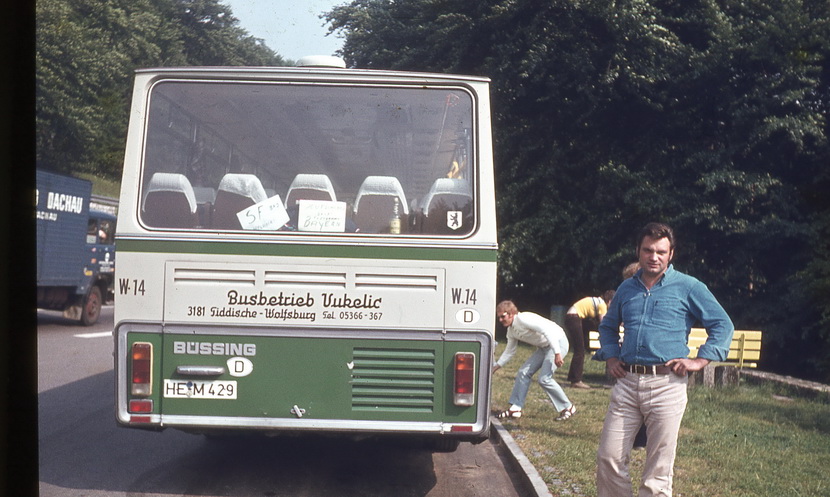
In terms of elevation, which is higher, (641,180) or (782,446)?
(641,180)

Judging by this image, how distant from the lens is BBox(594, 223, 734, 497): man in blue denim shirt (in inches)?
204

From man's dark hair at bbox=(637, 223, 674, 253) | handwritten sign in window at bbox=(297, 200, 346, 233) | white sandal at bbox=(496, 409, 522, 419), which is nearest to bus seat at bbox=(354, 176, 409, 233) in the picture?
handwritten sign in window at bbox=(297, 200, 346, 233)

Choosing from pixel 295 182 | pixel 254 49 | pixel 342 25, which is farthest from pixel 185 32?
pixel 295 182

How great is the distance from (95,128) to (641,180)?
25.6 m

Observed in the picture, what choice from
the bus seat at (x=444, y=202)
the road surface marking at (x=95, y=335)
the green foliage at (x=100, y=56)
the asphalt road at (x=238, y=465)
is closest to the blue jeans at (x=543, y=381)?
the asphalt road at (x=238, y=465)

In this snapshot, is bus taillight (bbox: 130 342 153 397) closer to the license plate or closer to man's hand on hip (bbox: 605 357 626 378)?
the license plate

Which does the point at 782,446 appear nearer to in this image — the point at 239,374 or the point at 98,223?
the point at 239,374

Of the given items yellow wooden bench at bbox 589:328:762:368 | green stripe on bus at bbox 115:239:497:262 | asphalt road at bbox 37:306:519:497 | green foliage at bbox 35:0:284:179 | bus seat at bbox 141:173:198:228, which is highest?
green foliage at bbox 35:0:284:179

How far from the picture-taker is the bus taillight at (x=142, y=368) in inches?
242

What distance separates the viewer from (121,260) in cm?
625

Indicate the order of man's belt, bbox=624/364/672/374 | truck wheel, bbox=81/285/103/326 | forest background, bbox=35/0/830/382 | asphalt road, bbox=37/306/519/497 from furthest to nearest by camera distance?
truck wheel, bbox=81/285/103/326, forest background, bbox=35/0/830/382, asphalt road, bbox=37/306/519/497, man's belt, bbox=624/364/672/374

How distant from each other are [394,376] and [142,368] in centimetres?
170

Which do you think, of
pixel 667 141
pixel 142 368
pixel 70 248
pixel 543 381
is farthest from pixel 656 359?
pixel 70 248

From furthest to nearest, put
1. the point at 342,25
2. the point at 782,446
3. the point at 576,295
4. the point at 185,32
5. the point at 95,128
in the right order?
the point at 185,32, the point at 95,128, the point at 342,25, the point at 576,295, the point at 782,446
